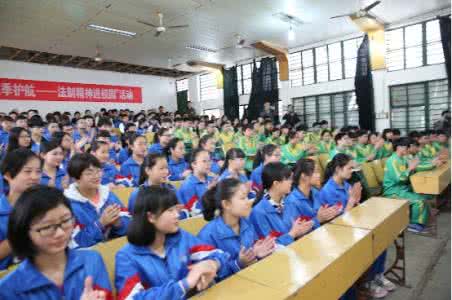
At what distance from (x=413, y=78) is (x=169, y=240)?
32.2ft

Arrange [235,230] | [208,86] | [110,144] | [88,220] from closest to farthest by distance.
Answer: [235,230], [88,220], [110,144], [208,86]

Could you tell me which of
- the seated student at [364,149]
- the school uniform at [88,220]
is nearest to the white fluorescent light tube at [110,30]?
the seated student at [364,149]

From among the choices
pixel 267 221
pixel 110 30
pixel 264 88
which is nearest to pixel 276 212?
pixel 267 221

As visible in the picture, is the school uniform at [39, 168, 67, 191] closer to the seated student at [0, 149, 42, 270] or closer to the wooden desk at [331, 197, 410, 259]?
the seated student at [0, 149, 42, 270]

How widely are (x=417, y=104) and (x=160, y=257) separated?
32.7 feet

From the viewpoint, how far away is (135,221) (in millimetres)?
1542

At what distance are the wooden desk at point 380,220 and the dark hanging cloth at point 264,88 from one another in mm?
9583

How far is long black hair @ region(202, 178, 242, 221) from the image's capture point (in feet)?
6.51

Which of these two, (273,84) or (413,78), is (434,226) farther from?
(273,84)

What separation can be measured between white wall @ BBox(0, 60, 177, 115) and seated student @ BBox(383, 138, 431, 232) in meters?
11.9

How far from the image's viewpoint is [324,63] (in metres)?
11.3

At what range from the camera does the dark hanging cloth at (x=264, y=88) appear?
1240 centimetres

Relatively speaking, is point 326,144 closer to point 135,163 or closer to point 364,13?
point 364,13

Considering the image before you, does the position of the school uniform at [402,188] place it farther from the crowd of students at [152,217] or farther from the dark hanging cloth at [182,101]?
the dark hanging cloth at [182,101]
